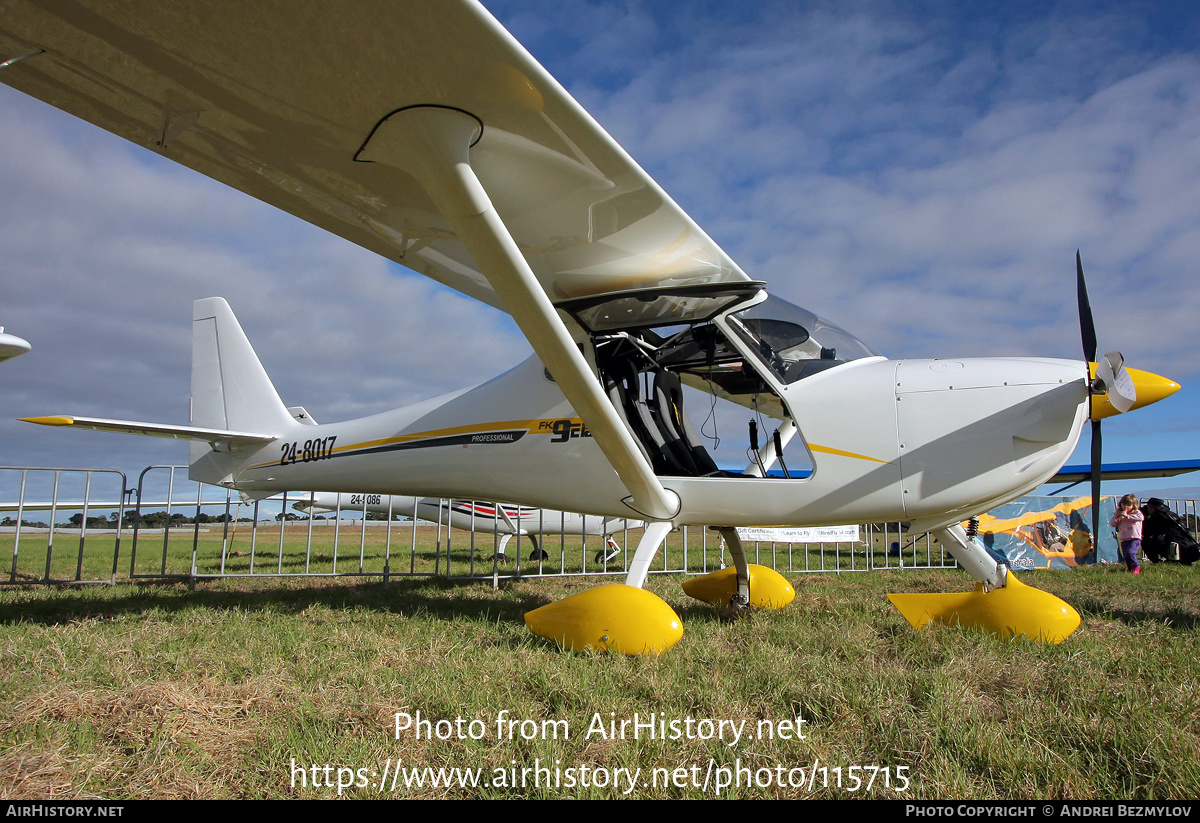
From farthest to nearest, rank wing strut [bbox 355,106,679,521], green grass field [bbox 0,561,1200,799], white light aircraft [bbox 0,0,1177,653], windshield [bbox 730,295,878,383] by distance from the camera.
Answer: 1. windshield [bbox 730,295,878,383]
2. wing strut [bbox 355,106,679,521]
3. white light aircraft [bbox 0,0,1177,653]
4. green grass field [bbox 0,561,1200,799]

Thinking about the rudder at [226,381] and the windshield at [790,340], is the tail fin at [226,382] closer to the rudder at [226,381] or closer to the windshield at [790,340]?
the rudder at [226,381]

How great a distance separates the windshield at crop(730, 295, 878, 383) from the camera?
4.29 m

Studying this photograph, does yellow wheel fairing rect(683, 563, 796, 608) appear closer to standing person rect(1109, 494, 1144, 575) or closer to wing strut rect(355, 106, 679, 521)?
wing strut rect(355, 106, 679, 521)

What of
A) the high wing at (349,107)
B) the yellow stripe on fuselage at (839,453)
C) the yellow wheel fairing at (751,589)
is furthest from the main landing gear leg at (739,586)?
the high wing at (349,107)

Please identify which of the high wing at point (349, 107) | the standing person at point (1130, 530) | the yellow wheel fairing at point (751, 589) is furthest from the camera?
the standing person at point (1130, 530)

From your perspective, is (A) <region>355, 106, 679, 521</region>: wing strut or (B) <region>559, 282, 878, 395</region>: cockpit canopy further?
(B) <region>559, 282, 878, 395</region>: cockpit canopy

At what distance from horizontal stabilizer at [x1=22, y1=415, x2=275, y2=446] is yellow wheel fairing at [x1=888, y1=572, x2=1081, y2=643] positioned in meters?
6.08

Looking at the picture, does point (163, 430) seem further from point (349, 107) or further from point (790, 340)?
point (790, 340)

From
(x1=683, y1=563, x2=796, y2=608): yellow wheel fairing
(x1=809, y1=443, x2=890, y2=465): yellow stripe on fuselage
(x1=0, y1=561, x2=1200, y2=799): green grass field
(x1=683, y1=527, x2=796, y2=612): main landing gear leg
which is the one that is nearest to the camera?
(x1=0, y1=561, x2=1200, y2=799): green grass field

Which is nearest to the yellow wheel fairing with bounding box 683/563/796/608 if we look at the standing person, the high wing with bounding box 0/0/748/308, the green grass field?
the green grass field

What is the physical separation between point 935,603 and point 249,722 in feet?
11.8

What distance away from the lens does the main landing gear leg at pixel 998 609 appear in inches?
141

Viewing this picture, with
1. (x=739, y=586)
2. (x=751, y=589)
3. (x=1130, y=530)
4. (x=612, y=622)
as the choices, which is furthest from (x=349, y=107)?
(x=1130, y=530)

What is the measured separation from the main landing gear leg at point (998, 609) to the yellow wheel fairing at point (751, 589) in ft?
4.91
